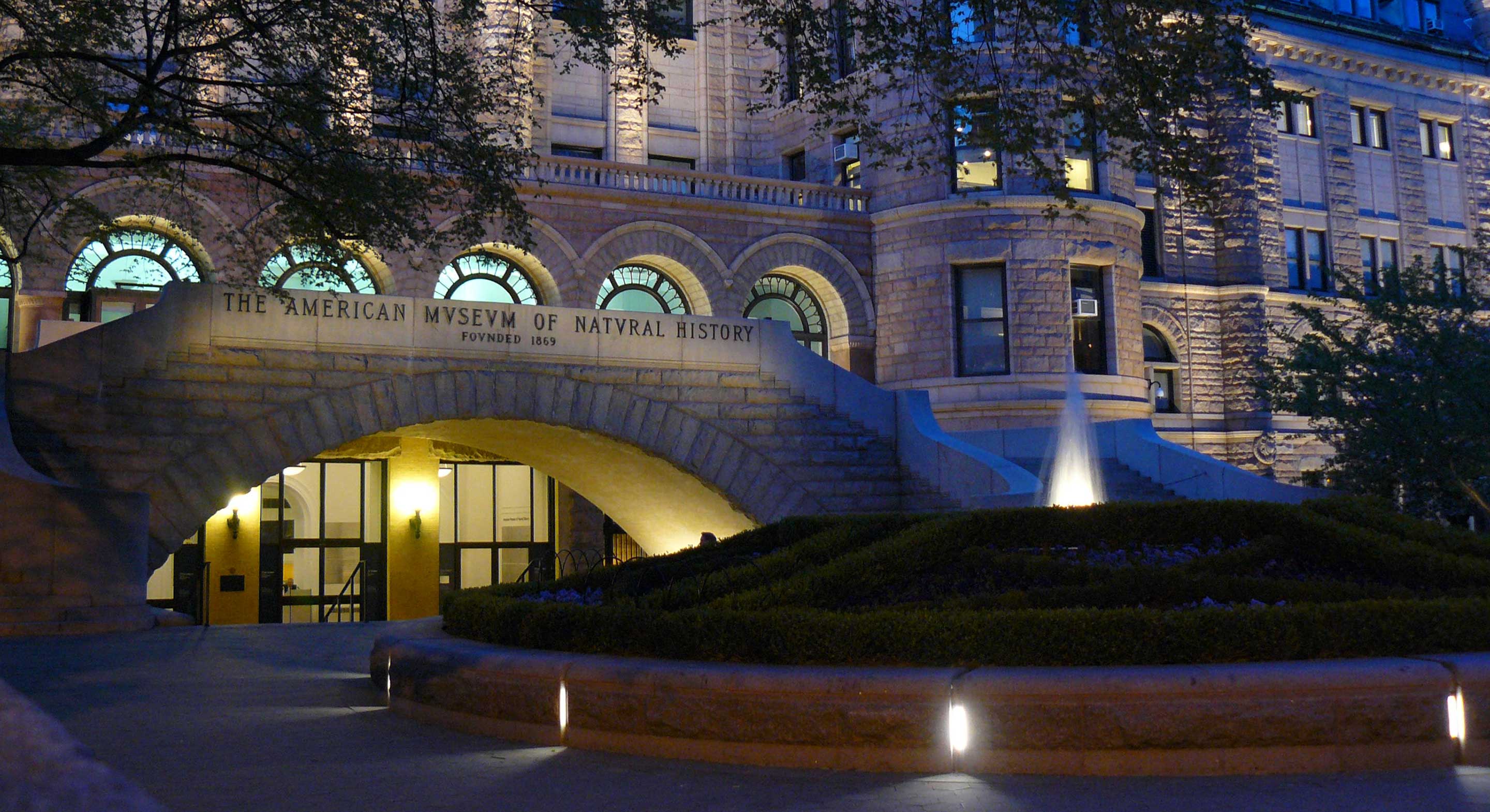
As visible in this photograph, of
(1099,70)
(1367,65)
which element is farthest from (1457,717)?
(1367,65)

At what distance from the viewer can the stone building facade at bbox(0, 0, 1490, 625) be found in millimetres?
25125

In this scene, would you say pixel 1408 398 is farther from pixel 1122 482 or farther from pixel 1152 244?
pixel 1152 244

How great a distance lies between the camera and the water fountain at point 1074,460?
2183 centimetres

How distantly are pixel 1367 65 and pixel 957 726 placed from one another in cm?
3635

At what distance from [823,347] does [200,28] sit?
657 inches

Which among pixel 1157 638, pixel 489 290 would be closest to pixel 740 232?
pixel 489 290

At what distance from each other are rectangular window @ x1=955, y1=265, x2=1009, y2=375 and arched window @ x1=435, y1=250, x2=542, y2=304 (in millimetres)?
9176

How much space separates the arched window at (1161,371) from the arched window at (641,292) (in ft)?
42.3

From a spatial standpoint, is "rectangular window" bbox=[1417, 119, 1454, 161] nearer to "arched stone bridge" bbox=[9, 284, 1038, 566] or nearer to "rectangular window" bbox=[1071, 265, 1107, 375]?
"rectangular window" bbox=[1071, 265, 1107, 375]

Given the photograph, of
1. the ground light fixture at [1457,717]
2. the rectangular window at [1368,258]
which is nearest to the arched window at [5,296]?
the ground light fixture at [1457,717]

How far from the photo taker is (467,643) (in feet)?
30.5

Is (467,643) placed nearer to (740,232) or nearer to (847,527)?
(847,527)

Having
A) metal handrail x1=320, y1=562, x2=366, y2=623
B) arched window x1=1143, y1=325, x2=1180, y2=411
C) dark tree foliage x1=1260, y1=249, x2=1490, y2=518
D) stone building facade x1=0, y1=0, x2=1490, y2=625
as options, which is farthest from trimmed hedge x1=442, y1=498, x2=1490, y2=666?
arched window x1=1143, y1=325, x2=1180, y2=411

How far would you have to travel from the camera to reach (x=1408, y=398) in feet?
76.5
